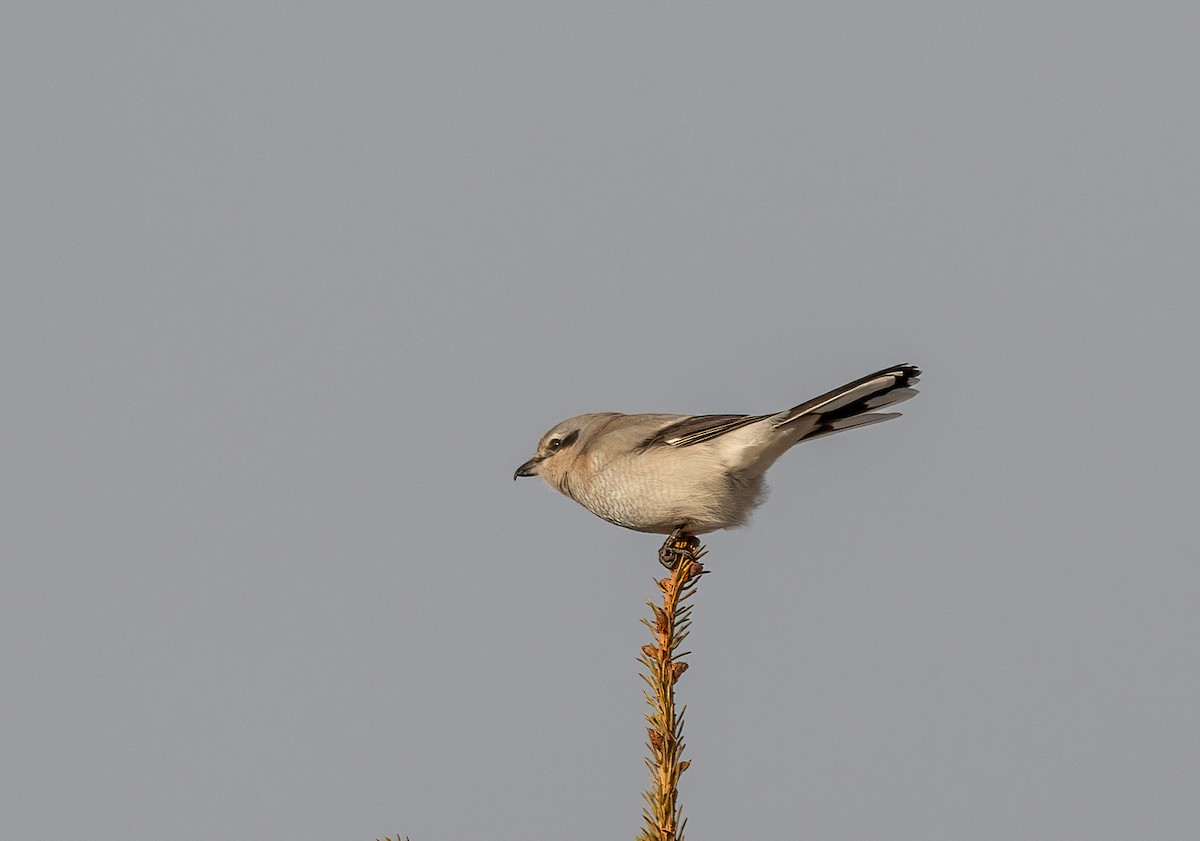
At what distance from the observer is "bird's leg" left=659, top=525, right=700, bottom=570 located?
221 inches

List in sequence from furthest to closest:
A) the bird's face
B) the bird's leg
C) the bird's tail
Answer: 1. the bird's face
2. the bird's leg
3. the bird's tail

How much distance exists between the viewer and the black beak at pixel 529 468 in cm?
666

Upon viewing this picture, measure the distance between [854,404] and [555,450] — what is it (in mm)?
1815

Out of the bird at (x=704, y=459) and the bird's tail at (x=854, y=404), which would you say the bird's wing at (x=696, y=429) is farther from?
the bird's tail at (x=854, y=404)

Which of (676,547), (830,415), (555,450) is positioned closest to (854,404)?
(830,415)

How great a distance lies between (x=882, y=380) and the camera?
5277 millimetres

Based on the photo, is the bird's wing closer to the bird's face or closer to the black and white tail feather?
the black and white tail feather

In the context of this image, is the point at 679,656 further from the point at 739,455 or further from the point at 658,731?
the point at 739,455

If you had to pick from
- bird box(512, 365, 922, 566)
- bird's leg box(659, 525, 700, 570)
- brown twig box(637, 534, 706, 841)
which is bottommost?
brown twig box(637, 534, 706, 841)

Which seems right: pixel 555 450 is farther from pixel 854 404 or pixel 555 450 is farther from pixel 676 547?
pixel 854 404

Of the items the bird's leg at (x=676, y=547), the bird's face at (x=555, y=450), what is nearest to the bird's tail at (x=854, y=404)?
the bird's leg at (x=676, y=547)

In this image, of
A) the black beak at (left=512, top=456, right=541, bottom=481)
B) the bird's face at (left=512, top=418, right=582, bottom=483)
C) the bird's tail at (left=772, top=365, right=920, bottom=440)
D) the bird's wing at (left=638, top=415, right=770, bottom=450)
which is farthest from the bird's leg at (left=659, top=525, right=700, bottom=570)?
the black beak at (left=512, top=456, right=541, bottom=481)

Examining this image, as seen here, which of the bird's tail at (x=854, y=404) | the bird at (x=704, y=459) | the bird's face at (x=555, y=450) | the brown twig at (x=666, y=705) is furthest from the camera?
the bird's face at (x=555, y=450)

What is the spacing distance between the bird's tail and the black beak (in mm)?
1687
